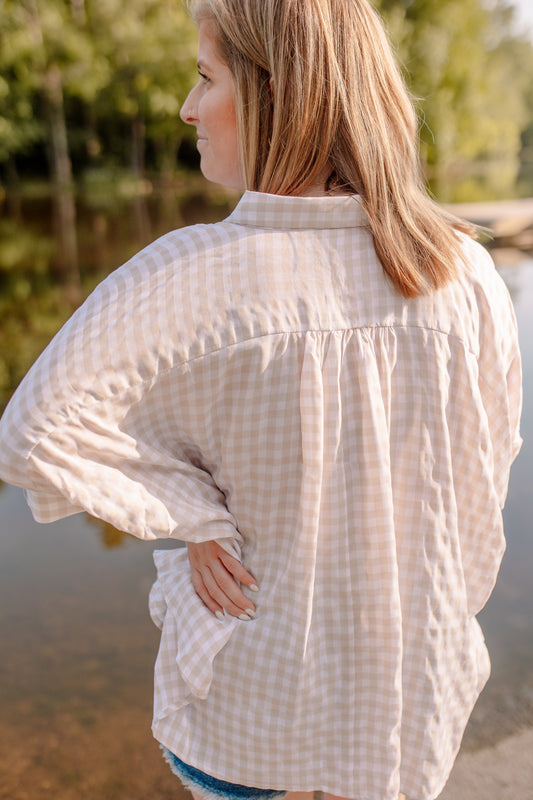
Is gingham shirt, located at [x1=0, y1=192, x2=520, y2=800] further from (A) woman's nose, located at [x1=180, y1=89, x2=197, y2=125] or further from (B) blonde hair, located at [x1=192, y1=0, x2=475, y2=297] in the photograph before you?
(A) woman's nose, located at [x1=180, y1=89, x2=197, y2=125]

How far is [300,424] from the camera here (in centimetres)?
101

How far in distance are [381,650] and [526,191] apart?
18711 millimetres

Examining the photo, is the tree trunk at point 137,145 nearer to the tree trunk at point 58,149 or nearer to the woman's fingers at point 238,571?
the tree trunk at point 58,149

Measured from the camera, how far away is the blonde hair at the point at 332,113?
38.3 inches

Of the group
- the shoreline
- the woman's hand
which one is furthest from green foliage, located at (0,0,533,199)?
the woman's hand

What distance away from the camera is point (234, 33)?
1.00 metres

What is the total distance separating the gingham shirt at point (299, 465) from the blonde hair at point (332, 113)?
5 cm

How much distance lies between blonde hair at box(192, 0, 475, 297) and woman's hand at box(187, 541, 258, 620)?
49 cm

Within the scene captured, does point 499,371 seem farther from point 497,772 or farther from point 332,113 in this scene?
point 497,772

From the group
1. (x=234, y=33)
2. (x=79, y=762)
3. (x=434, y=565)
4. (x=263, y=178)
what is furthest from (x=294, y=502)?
(x=79, y=762)

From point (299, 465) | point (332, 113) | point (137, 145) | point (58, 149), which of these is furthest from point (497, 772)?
point (137, 145)

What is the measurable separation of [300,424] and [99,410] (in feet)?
0.94

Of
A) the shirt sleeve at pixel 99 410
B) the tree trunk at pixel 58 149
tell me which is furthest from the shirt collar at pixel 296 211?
the tree trunk at pixel 58 149

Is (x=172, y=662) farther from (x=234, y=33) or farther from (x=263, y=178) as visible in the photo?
(x=234, y=33)
